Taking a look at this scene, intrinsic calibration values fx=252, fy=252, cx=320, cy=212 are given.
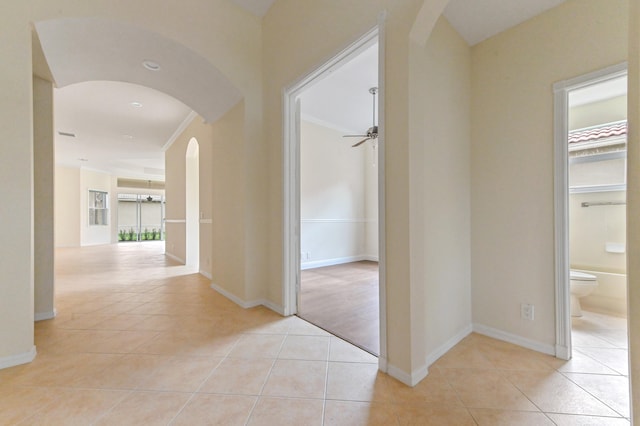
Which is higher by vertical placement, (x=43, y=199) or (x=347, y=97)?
(x=347, y=97)

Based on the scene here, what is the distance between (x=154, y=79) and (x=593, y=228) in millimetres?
5368

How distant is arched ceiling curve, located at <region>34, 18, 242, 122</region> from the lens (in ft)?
6.75

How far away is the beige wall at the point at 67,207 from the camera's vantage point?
8633 mm

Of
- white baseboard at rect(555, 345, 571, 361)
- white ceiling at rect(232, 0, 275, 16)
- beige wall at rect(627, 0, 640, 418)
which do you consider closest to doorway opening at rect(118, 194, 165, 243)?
white ceiling at rect(232, 0, 275, 16)

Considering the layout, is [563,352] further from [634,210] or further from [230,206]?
[230,206]

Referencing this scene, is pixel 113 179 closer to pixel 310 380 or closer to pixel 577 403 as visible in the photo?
pixel 310 380

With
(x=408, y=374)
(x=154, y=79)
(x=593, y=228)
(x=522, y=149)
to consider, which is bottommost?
(x=408, y=374)

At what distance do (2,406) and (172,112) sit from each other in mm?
4498

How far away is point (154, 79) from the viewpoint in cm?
285

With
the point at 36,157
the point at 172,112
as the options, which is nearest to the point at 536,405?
the point at 36,157

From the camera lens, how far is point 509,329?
2047 millimetres

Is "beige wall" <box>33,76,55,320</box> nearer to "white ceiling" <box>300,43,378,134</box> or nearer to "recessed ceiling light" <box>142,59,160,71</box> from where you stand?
"recessed ceiling light" <box>142,59,160,71</box>

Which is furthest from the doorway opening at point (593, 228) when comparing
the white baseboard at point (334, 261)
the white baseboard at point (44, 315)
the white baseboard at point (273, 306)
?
the white baseboard at point (44, 315)

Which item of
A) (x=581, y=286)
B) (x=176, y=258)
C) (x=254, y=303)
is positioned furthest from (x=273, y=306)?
(x=176, y=258)
